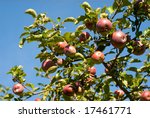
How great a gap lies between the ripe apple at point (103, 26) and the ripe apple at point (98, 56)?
29 cm

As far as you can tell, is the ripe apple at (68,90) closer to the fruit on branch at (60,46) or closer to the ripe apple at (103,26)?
the fruit on branch at (60,46)

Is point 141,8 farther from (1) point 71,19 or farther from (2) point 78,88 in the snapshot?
(2) point 78,88

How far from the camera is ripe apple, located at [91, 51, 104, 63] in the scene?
5.31m

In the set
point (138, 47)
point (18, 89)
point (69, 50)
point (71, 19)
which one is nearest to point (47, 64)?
point (69, 50)

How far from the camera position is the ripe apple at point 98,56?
5.31 metres

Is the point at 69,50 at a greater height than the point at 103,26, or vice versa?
the point at 103,26

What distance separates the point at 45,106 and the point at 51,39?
1069mm

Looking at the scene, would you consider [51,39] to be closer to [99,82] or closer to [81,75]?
[81,75]

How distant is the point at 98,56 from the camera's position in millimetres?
5352

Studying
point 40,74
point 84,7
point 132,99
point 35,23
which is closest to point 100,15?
point 84,7

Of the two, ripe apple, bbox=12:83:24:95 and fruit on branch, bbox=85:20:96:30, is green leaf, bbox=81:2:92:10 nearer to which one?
fruit on branch, bbox=85:20:96:30

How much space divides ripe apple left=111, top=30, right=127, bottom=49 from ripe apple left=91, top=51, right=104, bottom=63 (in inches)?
9.2

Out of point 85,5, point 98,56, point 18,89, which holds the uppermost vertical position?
point 85,5

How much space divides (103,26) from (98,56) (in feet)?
1.49
